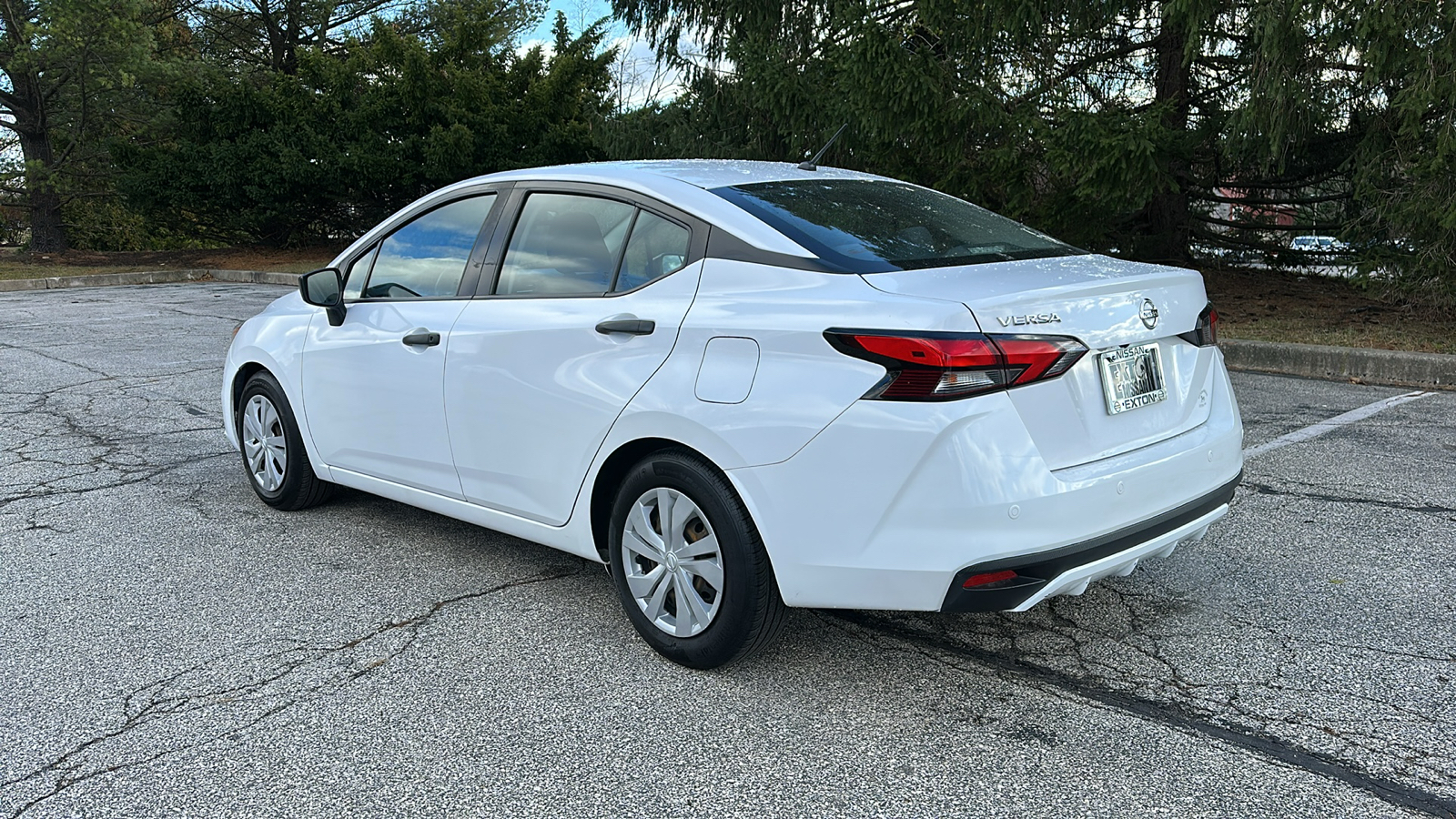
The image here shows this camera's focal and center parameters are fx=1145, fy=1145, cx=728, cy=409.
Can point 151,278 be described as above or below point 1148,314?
below

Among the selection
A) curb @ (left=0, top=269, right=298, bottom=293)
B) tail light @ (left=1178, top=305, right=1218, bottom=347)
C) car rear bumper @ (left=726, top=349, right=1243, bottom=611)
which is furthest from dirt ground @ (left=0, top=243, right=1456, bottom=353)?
curb @ (left=0, top=269, right=298, bottom=293)

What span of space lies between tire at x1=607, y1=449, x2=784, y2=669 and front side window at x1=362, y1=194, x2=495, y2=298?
4.23 ft

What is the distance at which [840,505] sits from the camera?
9.78 ft

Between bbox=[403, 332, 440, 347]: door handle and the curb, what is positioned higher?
bbox=[403, 332, 440, 347]: door handle

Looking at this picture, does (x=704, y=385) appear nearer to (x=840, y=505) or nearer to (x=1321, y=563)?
(x=840, y=505)

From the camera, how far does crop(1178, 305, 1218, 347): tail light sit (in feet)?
11.3

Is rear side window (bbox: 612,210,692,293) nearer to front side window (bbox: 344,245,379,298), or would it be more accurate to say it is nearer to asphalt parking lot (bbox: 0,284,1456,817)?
asphalt parking lot (bbox: 0,284,1456,817)

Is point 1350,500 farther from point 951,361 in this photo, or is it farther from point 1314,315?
point 1314,315

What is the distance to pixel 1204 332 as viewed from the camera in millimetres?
3533

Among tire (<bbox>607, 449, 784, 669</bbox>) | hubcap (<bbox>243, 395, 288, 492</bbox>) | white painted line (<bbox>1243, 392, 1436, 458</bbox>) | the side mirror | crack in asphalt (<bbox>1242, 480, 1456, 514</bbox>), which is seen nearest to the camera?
tire (<bbox>607, 449, 784, 669</bbox>)

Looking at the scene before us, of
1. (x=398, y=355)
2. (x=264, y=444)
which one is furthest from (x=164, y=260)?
(x=398, y=355)

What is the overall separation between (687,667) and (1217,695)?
1.51 meters

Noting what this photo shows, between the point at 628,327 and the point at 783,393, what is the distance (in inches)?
25.5

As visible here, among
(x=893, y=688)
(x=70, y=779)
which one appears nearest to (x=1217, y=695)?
(x=893, y=688)
